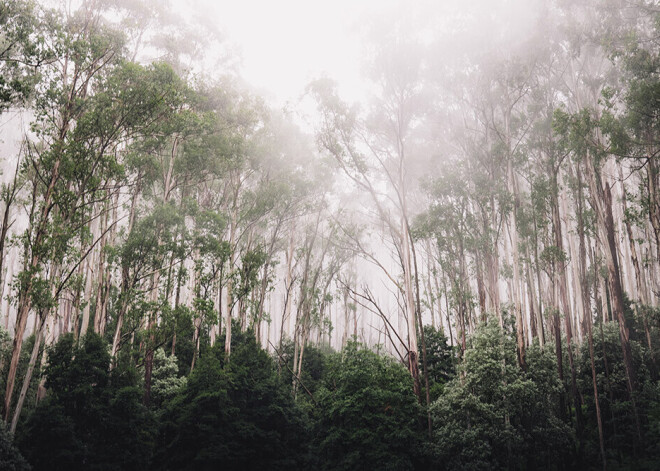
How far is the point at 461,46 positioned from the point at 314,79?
6.59 metres

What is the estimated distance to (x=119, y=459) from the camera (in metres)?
7.87

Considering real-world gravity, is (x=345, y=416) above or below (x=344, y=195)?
below

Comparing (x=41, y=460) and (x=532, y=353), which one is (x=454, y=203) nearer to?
(x=532, y=353)

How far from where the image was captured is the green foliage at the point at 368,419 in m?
8.61

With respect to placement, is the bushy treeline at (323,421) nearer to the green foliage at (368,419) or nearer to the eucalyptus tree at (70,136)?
the green foliage at (368,419)

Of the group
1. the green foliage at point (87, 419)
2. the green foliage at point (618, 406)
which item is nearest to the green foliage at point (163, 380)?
the green foliage at point (87, 419)

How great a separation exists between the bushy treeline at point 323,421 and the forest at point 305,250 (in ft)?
0.17

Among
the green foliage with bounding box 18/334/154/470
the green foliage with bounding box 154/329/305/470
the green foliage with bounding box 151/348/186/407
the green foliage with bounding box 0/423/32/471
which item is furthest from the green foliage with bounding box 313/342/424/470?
the green foliage with bounding box 0/423/32/471

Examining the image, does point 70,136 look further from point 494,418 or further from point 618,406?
point 618,406

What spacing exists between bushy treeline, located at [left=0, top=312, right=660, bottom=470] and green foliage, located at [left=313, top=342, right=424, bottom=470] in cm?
3

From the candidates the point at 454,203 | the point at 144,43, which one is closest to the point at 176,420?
the point at 454,203

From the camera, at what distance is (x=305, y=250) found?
709 inches

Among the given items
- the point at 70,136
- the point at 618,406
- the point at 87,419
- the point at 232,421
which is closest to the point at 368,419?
the point at 232,421

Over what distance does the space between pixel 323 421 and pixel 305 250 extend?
365 inches
